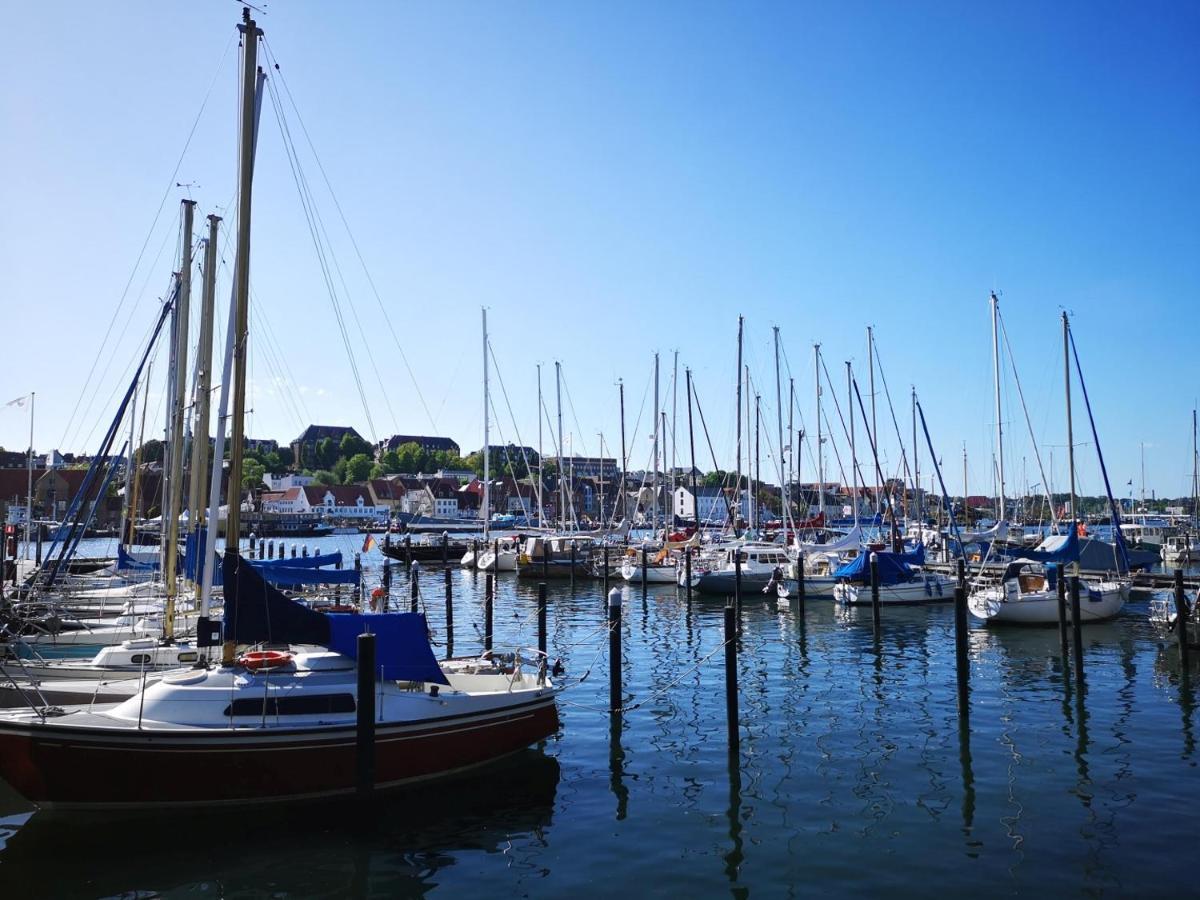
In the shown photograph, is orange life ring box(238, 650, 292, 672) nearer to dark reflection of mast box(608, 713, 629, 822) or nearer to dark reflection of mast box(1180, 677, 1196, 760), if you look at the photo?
dark reflection of mast box(608, 713, 629, 822)

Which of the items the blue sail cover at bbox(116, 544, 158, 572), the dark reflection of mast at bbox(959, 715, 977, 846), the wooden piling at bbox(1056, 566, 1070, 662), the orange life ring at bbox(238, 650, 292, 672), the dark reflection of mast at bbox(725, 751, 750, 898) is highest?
the blue sail cover at bbox(116, 544, 158, 572)

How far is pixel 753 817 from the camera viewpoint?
640 inches

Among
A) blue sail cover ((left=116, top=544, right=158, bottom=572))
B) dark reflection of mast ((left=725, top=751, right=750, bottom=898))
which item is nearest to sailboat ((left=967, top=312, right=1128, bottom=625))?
dark reflection of mast ((left=725, top=751, right=750, bottom=898))

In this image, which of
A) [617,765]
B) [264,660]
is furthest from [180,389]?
Result: [617,765]

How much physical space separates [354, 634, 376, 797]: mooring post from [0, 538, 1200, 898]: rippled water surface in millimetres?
580

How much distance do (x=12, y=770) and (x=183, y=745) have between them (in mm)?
2911

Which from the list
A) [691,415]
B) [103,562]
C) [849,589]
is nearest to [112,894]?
[849,589]

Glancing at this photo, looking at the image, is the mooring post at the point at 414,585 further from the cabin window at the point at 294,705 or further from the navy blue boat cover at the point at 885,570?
the navy blue boat cover at the point at 885,570

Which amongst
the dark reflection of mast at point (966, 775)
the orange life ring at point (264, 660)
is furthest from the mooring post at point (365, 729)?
the dark reflection of mast at point (966, 775)

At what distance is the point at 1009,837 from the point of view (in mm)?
15102

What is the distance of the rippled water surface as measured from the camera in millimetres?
13766

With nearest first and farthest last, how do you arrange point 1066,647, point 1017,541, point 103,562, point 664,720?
point 664,720 → point 1066,647 → point 103,562 → point 1017,541

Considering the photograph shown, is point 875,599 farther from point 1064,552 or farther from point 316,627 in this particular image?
point 316,627

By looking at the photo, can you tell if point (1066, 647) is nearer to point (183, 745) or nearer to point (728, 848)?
point (728, 848)
